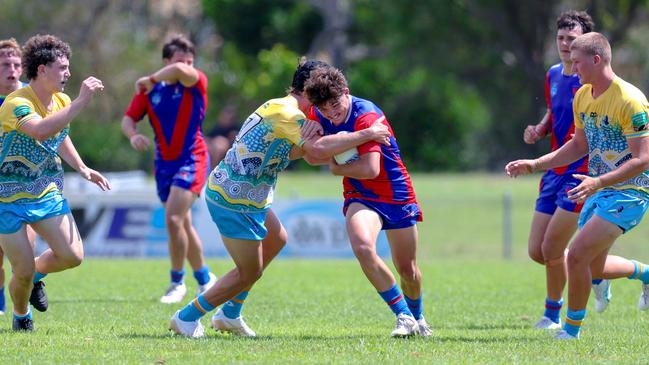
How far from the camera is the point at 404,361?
6.68m

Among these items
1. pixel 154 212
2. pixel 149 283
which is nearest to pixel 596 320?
pixel 149 283

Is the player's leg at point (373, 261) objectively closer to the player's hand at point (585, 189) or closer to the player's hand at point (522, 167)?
the player's hand at point (522, 167)

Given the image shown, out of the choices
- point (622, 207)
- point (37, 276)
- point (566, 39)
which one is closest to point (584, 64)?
point (622, 207)

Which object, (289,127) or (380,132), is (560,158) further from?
(289,127)

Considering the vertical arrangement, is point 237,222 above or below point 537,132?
below

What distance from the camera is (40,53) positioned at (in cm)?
773

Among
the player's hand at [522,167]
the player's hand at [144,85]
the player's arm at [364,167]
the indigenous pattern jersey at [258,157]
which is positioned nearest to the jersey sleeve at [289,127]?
the indigenous pattern jersey at [258,157]

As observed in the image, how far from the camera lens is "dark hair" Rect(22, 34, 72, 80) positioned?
7.73 meters

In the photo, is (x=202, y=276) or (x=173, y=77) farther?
(x=202, y=276)

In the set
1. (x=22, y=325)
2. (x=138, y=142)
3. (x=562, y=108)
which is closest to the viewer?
(x=22, y=325)

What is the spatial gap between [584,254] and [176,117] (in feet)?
16.0

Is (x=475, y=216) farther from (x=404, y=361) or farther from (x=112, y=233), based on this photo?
(x=404, y=361)

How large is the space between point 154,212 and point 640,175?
37.2 feet

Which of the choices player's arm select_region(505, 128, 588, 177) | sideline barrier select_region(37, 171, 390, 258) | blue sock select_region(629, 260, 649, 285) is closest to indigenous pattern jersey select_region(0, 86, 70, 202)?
player's arm select_region(505, 128, 588, 177)
